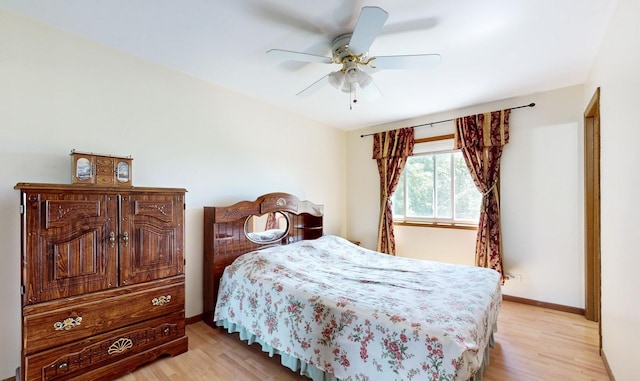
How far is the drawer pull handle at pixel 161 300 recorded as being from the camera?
211 cm

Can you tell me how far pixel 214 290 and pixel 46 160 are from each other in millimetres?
1703

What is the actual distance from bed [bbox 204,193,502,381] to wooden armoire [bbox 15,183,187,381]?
0.50 metres

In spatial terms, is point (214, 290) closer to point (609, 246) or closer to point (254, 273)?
point (254, 273)

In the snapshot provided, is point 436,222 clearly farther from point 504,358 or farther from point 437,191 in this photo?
point 504,358

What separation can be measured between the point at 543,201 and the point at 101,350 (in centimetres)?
442

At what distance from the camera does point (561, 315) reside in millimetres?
2963

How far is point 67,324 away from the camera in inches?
67.8

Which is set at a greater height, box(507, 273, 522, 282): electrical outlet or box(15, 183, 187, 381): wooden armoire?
box(15, 183, 187, 381): wooden armoire

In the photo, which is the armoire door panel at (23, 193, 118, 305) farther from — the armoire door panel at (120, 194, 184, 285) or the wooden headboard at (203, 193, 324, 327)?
the wooden headboard at (203, 193, 324, 327)

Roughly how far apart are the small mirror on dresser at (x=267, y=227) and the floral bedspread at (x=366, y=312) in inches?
15.1

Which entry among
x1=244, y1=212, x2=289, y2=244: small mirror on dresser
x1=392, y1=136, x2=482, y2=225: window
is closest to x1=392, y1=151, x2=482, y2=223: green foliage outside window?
x1=392, y1=136, x2=482, y2=225: window

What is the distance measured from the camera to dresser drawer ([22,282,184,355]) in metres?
1.61

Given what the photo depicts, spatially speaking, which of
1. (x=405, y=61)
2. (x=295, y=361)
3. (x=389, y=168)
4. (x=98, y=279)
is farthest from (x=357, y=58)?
(x=389, y=168)

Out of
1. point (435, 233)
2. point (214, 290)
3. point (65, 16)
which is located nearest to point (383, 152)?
point (435, 233)
